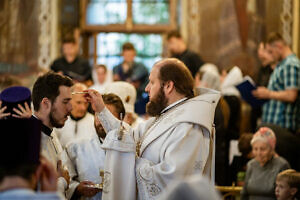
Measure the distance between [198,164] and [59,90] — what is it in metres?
1.24

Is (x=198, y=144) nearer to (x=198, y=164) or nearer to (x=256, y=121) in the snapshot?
(x=198, y=164)

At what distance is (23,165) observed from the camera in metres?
3.20

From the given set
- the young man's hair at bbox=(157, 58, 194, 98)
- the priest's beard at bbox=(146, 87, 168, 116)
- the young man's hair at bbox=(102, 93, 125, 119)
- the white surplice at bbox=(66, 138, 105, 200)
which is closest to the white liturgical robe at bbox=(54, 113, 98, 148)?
the white surplice at bbox=(66, 138, 105, 200)

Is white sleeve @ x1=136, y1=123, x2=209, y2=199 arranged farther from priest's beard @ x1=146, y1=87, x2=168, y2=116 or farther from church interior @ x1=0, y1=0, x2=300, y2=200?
church interior @ x1=0, y1=0, x2=300, y2=200

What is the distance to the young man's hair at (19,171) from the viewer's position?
315 cm

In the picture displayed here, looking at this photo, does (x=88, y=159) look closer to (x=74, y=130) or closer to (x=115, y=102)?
(x=115, y=102)

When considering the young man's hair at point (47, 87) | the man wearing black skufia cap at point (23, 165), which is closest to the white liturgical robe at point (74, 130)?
the young man's hair at point (47, 87)

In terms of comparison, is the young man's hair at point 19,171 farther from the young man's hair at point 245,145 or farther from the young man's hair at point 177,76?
the young man's hair at point 245,145

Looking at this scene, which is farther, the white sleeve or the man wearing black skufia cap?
the white sleeve

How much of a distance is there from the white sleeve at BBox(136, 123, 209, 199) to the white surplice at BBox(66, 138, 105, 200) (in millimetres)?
708

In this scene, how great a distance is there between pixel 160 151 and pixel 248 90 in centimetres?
407

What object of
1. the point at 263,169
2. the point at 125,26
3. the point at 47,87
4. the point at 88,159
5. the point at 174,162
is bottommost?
the point at 263,169

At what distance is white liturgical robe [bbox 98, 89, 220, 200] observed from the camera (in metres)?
5.09

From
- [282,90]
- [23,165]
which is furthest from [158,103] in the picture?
[282,90]
